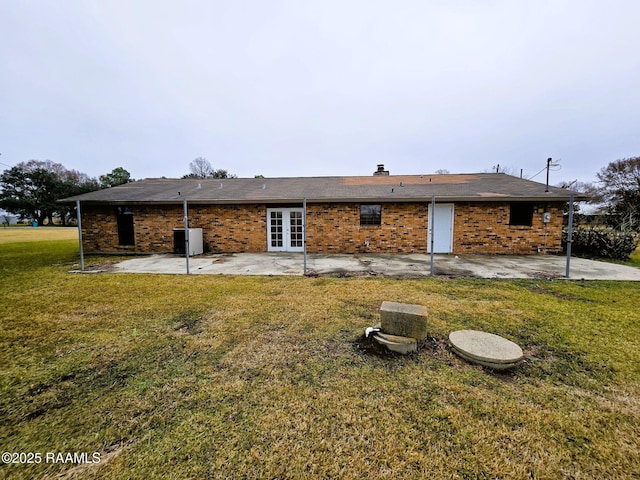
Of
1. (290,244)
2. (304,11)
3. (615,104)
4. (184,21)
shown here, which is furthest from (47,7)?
(615,104)

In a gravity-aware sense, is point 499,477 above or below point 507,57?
below

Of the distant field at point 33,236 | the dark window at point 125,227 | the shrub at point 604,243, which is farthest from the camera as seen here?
the distant field at point 33,236

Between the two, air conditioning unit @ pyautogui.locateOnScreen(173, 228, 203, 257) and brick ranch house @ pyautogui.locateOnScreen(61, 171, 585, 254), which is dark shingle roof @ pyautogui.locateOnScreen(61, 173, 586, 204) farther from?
air conditioning unit @ pyautogui.locateOnScreen(173, 228, 203, 257)

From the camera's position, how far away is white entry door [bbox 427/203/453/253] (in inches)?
409

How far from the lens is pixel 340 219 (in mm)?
10758

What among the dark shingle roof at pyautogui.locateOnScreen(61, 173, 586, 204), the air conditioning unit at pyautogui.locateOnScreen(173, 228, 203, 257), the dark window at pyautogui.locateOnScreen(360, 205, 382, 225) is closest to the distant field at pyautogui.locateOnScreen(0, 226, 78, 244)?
the dark shingle roof at pyautogui.locateOnScreen(61, 173, 586, 204)

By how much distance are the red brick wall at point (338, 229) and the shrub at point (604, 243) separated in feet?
4.68

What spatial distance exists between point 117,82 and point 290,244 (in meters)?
14.3

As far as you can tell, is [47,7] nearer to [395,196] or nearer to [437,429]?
[395,196]

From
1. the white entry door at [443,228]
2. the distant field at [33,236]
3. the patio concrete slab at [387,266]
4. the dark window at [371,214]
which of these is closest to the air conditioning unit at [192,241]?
the patio concrete slab at [387,266]

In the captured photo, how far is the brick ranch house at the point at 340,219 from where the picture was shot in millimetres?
10133

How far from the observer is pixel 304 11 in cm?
1063

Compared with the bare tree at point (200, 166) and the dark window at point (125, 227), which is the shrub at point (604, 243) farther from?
the bare tree at point (200, 166)

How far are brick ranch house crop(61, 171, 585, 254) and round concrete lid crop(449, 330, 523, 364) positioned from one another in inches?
285
